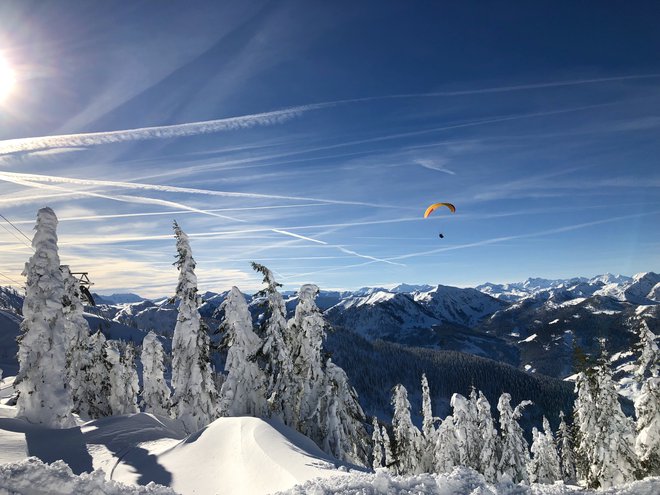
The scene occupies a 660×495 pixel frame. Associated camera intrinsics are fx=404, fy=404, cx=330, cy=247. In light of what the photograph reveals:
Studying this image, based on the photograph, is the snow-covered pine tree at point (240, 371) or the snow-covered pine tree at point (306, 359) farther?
the snow-covered pine tree at point (240, 371)

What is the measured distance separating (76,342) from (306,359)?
20493mm

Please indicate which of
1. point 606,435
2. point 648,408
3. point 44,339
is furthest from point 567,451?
point 44,339

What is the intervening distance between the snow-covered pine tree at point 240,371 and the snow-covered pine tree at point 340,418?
13.5ft

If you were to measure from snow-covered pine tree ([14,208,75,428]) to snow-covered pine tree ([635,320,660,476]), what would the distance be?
2937 cm

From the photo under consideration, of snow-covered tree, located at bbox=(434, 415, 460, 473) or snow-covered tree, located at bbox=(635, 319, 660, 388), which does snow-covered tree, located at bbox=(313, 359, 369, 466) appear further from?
snow-covered tree, located at bbox=(434, 415, 460, 473)

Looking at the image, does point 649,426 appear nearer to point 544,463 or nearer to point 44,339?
point 544,463

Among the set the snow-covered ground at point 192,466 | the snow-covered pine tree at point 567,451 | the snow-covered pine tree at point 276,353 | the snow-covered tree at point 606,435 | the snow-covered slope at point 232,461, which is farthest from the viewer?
the snow-covered pine tree at point 567,451

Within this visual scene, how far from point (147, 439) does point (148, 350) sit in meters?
26.5

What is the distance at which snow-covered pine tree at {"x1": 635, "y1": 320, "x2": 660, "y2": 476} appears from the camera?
21372 millimetres

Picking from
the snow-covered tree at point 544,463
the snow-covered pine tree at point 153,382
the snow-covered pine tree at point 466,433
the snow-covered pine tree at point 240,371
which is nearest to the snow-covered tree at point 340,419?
the snow-covered pine tree at point 240,371

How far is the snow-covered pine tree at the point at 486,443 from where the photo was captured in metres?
34.4

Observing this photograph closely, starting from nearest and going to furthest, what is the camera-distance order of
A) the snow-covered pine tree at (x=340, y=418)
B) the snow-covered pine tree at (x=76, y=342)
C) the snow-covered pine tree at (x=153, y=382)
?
1. the snow-covered pine tree at (x=340, y=418)
2. the snow-covered pine tree at (x=76, y=342)
3. the snow-covered pine tree at (x=153, y=382)

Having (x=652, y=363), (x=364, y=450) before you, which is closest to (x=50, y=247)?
(x=364, y=450)

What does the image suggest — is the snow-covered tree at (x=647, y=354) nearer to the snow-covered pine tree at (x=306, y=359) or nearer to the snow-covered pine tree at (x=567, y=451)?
the snow-covered pine tree at (x=306, y=359)
